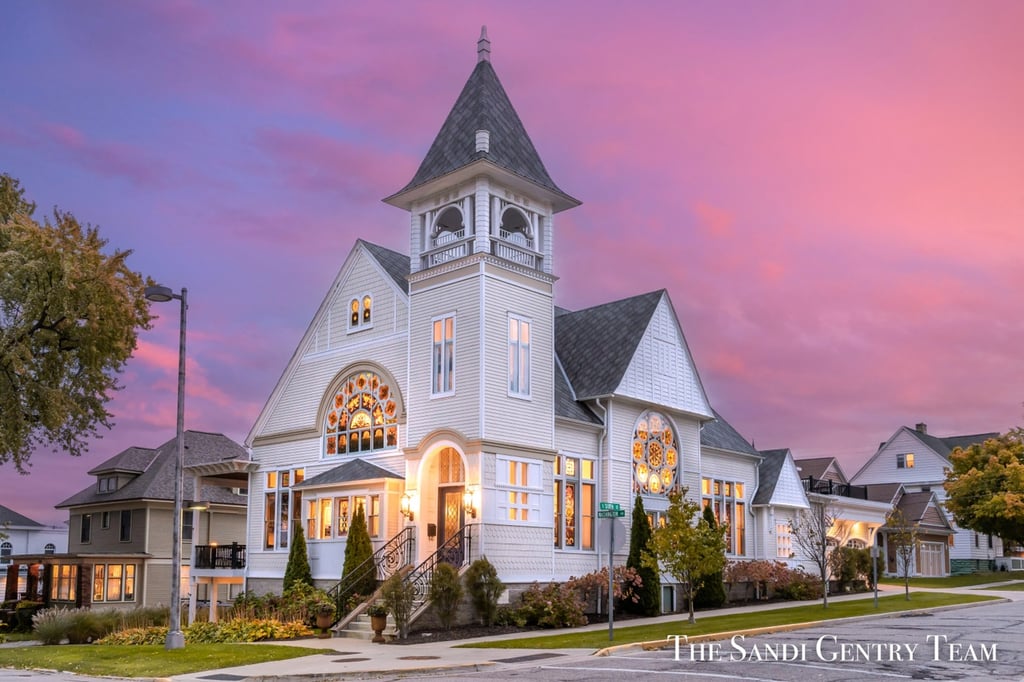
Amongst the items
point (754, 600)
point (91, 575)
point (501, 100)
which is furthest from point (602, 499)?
point (91, 575)

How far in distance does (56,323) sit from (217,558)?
10186 millimetres

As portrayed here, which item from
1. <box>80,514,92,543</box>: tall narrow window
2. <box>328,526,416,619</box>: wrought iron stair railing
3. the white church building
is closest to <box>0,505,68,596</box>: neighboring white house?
<box>80,514,92,543</box>: tall narrow window

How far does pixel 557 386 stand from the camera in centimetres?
3366

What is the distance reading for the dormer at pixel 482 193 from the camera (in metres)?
31.1

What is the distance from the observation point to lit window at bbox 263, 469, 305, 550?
35562mm

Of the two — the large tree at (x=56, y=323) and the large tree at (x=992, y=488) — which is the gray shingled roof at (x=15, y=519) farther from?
the large tree at (x=992, y=488)

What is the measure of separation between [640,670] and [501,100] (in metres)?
22.3

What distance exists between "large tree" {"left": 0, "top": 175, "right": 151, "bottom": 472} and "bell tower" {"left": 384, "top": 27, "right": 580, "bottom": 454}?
9972 millimetres

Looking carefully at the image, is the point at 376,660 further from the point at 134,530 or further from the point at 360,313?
the point at 134,530

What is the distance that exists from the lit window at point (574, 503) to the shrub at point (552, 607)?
2691 millimetres

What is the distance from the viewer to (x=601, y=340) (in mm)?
35656

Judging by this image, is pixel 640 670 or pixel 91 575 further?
pixel 91 575

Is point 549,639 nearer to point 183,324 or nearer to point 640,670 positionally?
point 640,670

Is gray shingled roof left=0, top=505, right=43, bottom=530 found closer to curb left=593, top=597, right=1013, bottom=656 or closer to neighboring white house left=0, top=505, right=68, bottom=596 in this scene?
neighboring white house left=0, top=505, right=68, bottom=596
